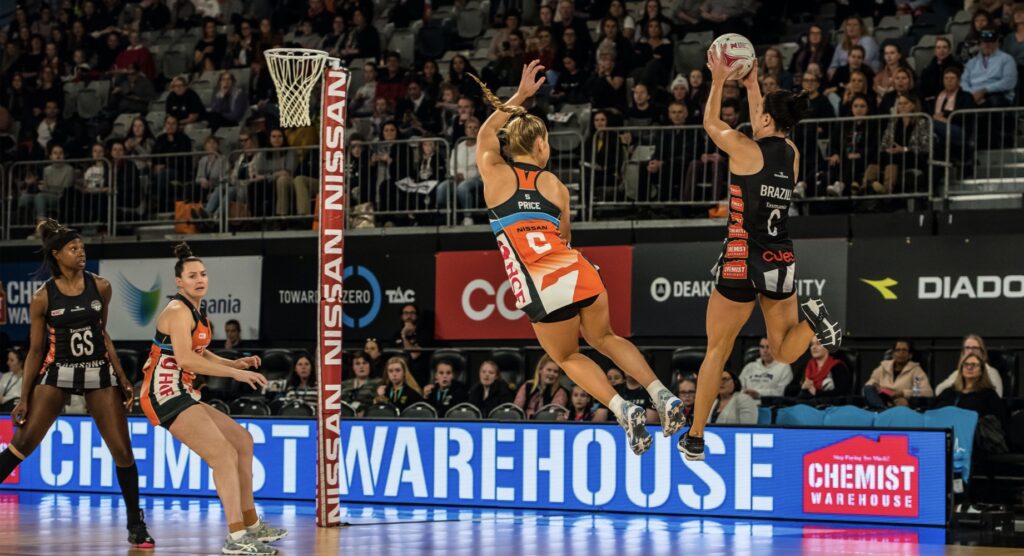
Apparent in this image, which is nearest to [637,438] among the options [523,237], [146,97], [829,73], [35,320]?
[523,237]

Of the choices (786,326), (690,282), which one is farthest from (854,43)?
(786,326)

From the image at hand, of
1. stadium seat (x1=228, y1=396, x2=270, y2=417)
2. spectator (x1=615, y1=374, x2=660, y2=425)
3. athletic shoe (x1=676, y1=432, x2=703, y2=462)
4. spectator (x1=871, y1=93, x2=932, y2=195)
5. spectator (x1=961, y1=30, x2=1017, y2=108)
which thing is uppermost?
spectator (x1=961, y1=30, x2=1017, y2=108)

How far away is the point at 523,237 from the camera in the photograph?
9648 mm

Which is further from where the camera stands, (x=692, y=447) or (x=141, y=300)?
(x=141, y=300)

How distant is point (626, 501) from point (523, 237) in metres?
5.99

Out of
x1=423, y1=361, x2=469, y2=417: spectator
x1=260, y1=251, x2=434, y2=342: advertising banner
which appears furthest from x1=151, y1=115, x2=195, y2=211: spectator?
x1=423, y1=361, x2=469, y2=417: spectator

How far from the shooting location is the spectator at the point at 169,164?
21266 mm

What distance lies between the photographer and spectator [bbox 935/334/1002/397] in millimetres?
14812

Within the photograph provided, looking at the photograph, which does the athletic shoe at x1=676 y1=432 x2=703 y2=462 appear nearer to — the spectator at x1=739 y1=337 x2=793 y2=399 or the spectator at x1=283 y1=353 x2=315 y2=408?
the spectator at x1=739 y1=337 x2=793 y2=399

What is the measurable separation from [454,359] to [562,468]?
3288 mm

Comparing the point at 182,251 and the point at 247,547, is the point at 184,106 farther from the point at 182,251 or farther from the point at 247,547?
the point at 247,547

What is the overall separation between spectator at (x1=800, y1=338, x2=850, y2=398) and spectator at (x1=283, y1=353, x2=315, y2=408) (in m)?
5.56

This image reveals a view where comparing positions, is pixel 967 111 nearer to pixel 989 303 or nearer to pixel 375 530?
pixel 989 303

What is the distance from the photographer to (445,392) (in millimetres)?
17094
